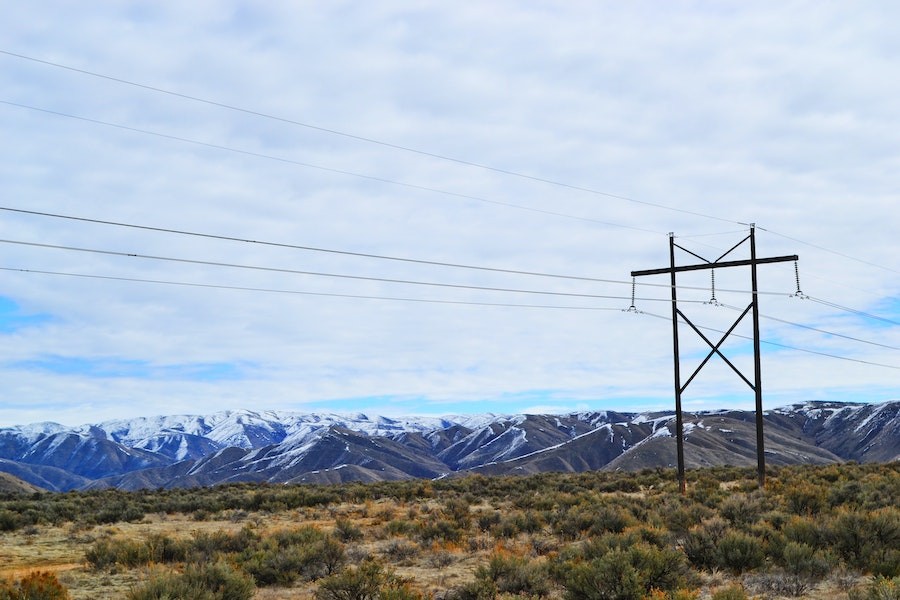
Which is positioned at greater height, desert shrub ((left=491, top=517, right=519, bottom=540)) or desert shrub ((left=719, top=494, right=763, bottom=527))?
desert shrub ((left=719, top=494, right=763, bottom=527))

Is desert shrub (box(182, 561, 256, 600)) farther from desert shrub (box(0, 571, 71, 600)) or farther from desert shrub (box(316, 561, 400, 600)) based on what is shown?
desert shrub (box(0, 571, 71, 600))

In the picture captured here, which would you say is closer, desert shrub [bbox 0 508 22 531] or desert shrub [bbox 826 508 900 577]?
desert shrub [bbox 826 508 900 577]

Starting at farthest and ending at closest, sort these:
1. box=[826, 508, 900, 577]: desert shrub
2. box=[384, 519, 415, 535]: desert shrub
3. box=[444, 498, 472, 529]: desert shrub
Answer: box=[444, 498, 472, 529]: desert shrub < box=[384, 519, 415, 535]: desert shrub < box=[826, 508, 900, 577]: desert shrub

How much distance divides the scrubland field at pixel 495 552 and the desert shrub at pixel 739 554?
3 centimetres

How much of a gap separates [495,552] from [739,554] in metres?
5.11

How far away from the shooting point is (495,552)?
49.9 ft

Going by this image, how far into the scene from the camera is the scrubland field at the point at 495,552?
1156 cm

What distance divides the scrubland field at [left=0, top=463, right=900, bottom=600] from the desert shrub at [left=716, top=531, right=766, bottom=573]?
0.03 metres

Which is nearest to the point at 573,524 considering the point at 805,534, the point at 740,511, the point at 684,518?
the point at 684,518

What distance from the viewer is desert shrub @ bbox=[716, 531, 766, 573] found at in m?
13.5

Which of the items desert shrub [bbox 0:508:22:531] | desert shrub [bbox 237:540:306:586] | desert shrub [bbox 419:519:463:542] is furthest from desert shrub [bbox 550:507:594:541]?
desert shrub [bbox 0:508:22:531]

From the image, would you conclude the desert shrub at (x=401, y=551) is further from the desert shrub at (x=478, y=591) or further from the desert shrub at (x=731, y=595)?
the desert shrub at (x=731, y=595)

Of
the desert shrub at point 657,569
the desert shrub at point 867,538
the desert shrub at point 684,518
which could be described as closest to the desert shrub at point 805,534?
the desert shrub at point 867,538

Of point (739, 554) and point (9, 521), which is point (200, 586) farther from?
point (9, 521)
